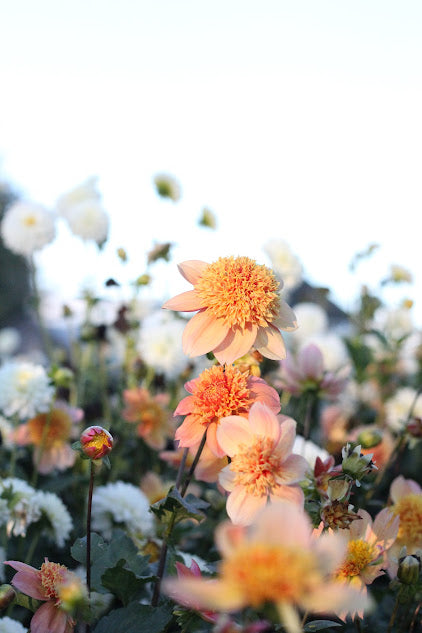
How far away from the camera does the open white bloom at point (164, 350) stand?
1846 mm

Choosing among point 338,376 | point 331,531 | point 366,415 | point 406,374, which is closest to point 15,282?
point 406,374

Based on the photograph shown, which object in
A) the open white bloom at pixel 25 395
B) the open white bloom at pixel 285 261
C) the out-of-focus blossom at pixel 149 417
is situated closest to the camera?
the open white bloom at pixel 25 395

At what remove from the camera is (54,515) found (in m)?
1.03

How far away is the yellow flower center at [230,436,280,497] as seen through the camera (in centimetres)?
57

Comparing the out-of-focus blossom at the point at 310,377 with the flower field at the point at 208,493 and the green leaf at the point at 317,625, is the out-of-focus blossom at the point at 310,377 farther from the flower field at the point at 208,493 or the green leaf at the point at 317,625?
the green leaf at the point at 317,625

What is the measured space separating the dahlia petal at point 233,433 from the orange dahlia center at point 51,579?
19 cm

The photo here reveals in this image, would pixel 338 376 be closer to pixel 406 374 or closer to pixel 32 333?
pixel 406 374

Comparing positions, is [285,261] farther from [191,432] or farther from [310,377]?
[191,432]

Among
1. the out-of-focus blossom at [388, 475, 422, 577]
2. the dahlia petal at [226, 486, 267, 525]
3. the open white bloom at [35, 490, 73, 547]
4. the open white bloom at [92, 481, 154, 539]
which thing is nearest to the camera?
the dahlia petal at [226, 486, 267, 525]

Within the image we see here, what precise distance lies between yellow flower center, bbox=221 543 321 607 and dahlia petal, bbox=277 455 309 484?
0.22 metres

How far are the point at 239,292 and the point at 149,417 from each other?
88cm

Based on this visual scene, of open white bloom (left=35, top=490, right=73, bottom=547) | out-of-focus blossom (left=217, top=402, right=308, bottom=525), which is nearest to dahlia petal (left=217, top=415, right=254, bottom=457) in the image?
out-of-focus blossom (left=217, top=402, right=308, bottom=525)

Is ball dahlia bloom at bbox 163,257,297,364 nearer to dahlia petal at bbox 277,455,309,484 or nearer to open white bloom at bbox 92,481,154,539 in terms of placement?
dahlia petal at bbox 277,455,309,484

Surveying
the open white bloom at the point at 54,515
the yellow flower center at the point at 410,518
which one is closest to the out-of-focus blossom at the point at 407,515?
the yellow flower center at the point at 410,518
